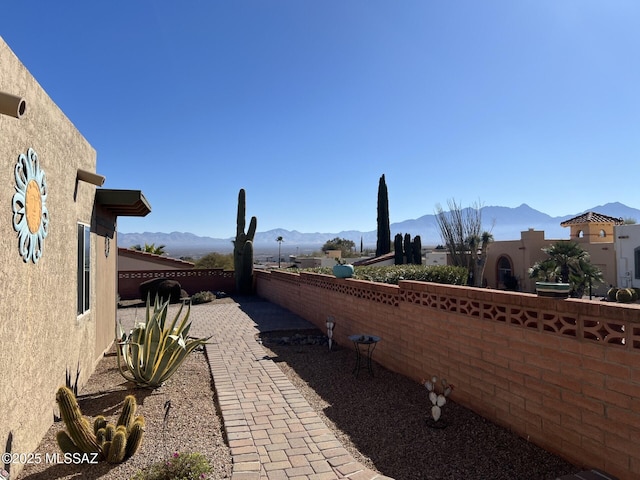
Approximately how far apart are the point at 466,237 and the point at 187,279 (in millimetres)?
22576

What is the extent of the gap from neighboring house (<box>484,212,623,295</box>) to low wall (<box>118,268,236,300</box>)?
19213 mm

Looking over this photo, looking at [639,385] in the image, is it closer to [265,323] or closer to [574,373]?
[574,373]

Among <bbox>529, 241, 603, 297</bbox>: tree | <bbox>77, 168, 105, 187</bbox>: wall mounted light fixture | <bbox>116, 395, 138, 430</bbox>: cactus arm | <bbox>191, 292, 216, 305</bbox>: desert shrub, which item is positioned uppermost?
<bbox>77, 168, 105, 187</bbox>: wall mounted light fixture

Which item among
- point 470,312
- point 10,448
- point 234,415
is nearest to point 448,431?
point 470,312

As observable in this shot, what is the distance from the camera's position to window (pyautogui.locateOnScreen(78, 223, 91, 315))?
19.9 feet

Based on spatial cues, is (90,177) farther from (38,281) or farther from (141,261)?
(141,261)

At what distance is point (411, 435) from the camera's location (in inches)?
180

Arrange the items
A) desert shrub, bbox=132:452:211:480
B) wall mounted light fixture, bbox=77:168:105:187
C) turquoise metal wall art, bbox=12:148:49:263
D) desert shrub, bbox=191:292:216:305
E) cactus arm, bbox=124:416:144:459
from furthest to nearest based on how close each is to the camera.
Answer: desert shrub, bbox=191:292:216:305 → wall mounted light fixture, bbox=77:168:105:187 → cactus arm, bbox=124:416:144:459 → turquoise metal wall art, bbox=12:148:49:263 → desert shrub, bbox=132:452:211:480

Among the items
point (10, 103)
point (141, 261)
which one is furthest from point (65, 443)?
point (141, 261)

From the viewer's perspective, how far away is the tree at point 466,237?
31.2 metres

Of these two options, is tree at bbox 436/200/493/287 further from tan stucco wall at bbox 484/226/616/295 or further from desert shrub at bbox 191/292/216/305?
desert shrub at bbox 191/292/216/305

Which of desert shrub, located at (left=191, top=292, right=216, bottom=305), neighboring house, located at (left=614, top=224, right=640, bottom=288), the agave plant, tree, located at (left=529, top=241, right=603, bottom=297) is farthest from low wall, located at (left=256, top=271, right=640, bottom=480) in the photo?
neighboring house, located at (left=614, top=224, right=640, bottom=288)

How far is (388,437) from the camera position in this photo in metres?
4.55

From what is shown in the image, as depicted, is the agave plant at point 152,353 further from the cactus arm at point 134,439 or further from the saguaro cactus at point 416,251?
the saguaro cactus at point 416,251
